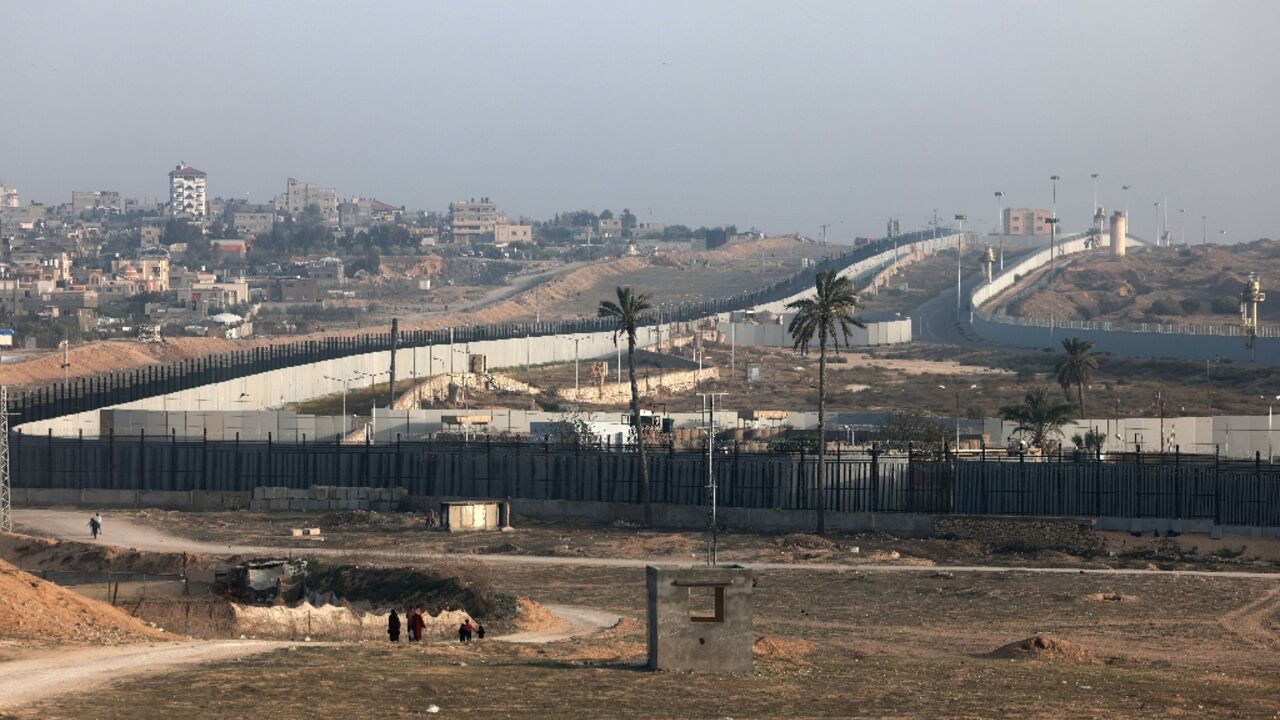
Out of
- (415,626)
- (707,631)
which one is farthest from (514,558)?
(707,631)

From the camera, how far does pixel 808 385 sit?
144750mm

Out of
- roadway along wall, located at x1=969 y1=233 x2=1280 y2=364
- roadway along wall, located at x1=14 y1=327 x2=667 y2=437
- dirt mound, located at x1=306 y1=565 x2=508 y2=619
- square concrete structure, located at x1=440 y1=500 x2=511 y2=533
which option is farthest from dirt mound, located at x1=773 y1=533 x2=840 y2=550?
roadway along wall, located at x1=969 y1=233 x2=1280 y2=364

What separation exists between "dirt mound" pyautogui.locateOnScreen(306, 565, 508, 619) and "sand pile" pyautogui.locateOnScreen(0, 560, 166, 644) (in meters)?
8.82

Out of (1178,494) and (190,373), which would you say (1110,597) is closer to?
(1178,494)

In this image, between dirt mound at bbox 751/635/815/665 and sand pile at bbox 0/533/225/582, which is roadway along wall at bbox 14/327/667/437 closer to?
sand pile at bbox 0/533/225/582

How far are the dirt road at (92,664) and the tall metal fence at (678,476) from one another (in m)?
32.8

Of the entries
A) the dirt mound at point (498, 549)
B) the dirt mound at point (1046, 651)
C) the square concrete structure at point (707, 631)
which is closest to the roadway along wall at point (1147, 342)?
the dirt mound at point (498, 549)

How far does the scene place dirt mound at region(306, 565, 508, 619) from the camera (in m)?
52.0

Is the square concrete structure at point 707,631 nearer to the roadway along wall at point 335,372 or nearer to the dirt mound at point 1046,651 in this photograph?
the dirt mound at point 1046,651

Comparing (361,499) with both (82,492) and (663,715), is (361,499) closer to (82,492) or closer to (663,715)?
(82,492)

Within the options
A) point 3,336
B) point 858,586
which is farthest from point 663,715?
point 3,336

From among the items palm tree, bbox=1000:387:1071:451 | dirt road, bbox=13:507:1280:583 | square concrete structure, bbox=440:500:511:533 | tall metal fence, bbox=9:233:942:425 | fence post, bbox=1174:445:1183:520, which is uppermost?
tall metal fence, bbox=9:233:942:425

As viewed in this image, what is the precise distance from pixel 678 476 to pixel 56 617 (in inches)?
1364

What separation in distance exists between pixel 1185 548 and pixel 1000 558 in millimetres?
6351
